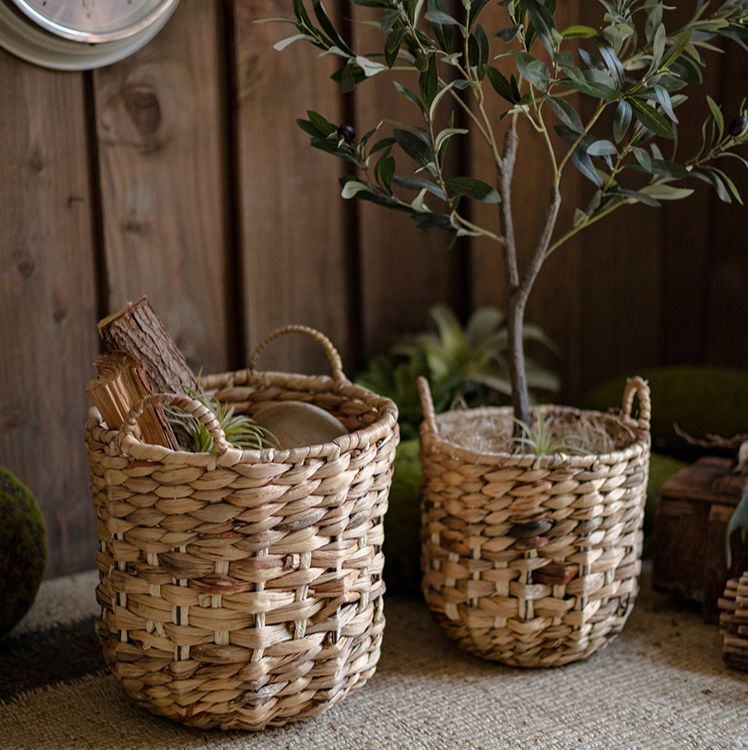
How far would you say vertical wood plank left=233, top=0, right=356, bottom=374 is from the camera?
164 centimetres

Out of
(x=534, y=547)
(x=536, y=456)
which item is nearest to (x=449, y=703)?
(x=534, y=547)

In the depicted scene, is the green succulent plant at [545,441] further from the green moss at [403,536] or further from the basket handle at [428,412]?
the green moss at [403,536]

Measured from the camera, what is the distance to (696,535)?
1394mm

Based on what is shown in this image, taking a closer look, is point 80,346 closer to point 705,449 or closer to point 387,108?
point 387,108

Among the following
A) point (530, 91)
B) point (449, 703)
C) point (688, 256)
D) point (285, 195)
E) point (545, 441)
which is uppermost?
point (530, 91)

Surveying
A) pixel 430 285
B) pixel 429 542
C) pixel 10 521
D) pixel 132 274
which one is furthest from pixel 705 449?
pixel 10 521

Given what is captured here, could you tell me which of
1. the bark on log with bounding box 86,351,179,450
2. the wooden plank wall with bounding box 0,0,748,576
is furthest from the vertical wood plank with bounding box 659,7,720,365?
the bark on log with bounding box 86,351,179,450

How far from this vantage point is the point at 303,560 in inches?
39.5

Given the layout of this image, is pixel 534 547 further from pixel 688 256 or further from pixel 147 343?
pixel 688 256

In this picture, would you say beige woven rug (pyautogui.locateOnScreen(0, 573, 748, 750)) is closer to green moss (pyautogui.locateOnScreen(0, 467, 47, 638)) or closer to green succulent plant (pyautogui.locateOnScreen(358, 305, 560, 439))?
green moss (pyautogui.locateOnScreen(0, 467, 47, 638))

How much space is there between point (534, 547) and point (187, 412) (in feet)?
1.75

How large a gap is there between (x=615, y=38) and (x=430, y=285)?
3.27ft

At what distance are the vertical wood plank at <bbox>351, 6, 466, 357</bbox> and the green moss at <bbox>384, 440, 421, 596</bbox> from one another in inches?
19.2

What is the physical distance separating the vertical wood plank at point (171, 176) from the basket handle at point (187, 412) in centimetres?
63
